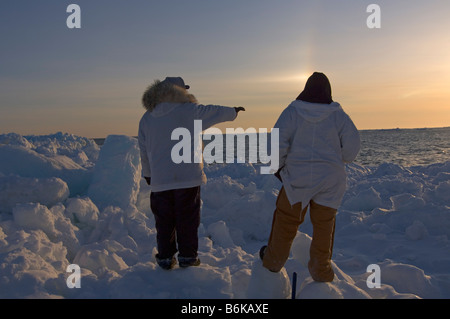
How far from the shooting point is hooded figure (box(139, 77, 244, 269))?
9.83 ft

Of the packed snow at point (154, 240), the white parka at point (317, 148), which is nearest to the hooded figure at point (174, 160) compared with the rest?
the packed snow at point (154, 240)

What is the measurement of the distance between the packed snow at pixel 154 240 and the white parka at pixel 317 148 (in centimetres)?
72

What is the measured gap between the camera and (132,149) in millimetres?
7129

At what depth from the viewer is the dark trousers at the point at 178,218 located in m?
3.03

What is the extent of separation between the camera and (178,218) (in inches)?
120

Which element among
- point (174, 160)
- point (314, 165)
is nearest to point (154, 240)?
point (174, 160)

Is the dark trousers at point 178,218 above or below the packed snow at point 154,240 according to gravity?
above

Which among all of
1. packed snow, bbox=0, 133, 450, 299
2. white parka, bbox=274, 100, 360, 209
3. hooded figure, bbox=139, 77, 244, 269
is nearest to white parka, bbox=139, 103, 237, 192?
hooded figure, bbox=139, 77, 244, 269

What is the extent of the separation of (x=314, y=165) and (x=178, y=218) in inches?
49.1

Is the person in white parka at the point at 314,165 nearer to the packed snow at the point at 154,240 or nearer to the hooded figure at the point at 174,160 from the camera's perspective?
the packed snow at the point at 154,240

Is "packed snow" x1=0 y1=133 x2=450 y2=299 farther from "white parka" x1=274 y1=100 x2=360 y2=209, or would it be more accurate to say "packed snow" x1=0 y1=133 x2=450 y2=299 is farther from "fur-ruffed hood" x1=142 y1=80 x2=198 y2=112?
"fur-ruffed hood" x1=142 y1=80 x2=198 y2=112

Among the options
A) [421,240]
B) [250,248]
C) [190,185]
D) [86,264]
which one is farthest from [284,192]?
[421,240]
